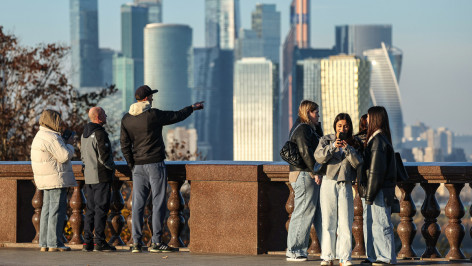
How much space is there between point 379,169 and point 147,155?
9.28 ft

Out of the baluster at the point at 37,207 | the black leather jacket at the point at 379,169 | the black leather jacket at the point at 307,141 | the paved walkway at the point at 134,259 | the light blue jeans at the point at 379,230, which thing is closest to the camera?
the black leather jacket at the point at 379,169

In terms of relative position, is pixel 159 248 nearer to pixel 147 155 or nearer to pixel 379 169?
pixel 147 155

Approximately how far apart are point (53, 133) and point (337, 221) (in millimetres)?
3459

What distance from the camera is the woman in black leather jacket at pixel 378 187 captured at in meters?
9.52

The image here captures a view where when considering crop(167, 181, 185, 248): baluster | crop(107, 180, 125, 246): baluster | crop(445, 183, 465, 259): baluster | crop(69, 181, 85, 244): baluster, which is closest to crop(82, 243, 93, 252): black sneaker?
crop(107, 180, 125, 246): baluster

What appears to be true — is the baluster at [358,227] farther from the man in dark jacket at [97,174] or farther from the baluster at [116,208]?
the baluster at [116,208]

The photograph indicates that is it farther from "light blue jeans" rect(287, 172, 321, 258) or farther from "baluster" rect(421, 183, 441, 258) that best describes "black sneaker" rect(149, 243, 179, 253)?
"baluster" rect(421, 183, 441, 258)

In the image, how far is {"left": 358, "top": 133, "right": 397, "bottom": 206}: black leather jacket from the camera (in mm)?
9508

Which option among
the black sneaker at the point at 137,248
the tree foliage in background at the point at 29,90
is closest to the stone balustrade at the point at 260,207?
the black sneaker at the point at 137,248

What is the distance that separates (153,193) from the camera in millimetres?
11086

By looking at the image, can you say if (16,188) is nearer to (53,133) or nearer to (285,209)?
(53,133)

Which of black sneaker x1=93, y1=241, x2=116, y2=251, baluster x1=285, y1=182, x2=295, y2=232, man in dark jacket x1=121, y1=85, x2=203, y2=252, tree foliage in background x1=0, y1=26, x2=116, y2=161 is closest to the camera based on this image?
baluster x1=285, y1=182, x2=295, y2=232

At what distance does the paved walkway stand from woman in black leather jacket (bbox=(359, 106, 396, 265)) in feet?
1.32

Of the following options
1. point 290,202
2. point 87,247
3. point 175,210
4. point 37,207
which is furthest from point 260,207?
point 37,207
